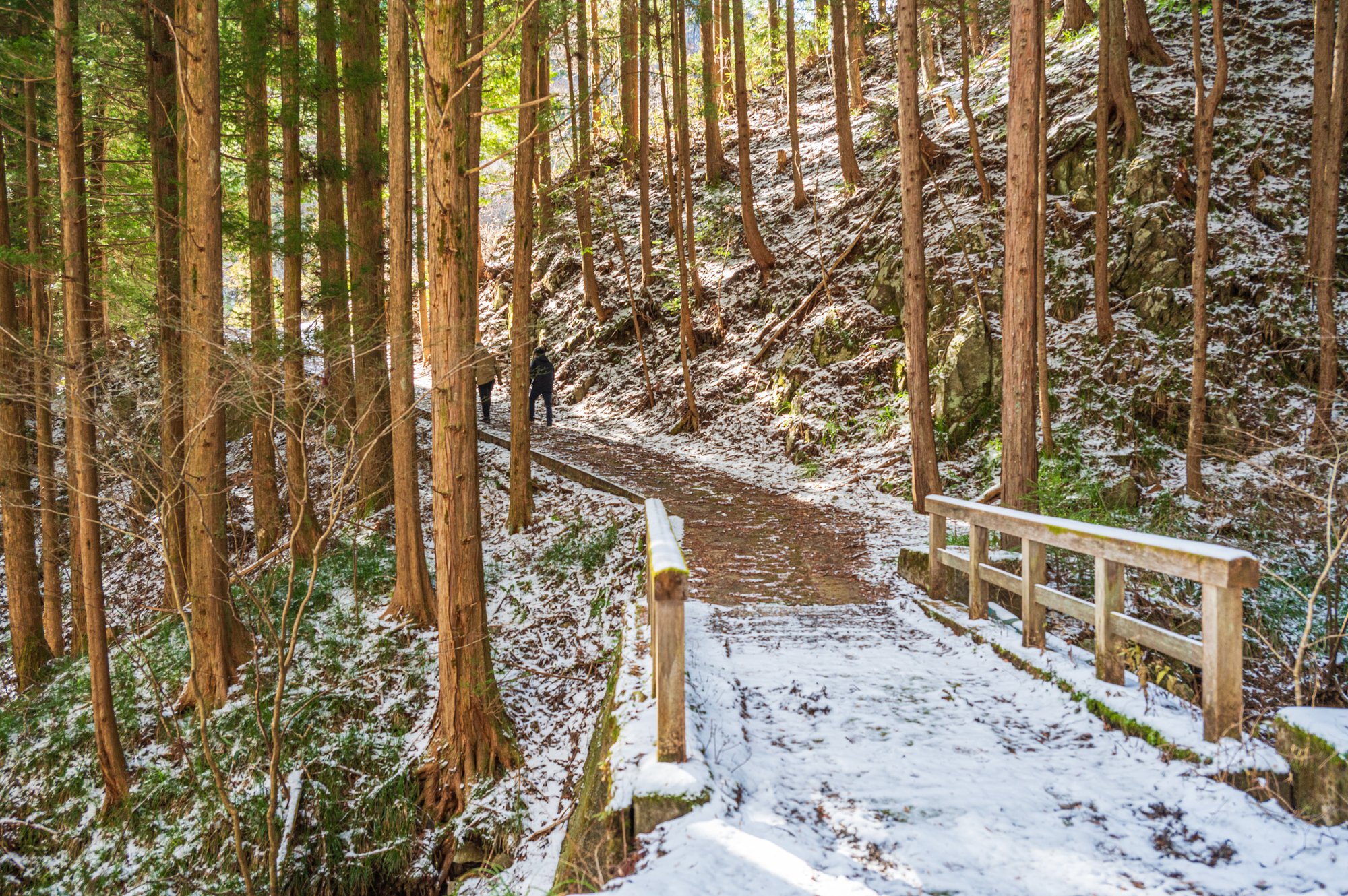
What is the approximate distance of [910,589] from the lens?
7.23m

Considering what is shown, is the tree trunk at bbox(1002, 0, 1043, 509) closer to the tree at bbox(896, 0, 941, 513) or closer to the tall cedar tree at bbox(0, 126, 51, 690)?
the tree at bbox(896, 0, 941, 513)

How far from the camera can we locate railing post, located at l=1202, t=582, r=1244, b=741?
143 inches

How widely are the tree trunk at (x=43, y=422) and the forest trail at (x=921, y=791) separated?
8.33 metres

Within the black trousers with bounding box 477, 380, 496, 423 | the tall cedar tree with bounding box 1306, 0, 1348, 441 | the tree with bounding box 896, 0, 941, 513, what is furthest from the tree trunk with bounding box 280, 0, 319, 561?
the tall cedar tree with bounding box 1306, 0, 1348, 441

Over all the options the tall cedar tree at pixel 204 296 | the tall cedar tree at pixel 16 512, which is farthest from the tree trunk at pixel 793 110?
the tall cedar tree at pixel 16 512

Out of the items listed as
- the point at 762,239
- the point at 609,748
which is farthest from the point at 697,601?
the point at 762,239

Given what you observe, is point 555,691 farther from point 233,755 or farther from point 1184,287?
point 1184,287

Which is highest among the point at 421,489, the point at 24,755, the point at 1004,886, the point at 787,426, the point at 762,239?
the point at 762,239

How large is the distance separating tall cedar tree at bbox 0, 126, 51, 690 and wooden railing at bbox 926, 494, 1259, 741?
11582 millimetres

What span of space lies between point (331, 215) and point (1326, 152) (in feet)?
50.9

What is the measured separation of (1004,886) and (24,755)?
11.3 meters

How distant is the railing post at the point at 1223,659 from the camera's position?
143 inches

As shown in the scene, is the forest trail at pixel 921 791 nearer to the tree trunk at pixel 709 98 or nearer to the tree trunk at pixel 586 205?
the tree trunk at pixel 709 98

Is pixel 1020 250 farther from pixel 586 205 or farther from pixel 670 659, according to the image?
pixel 586 205
